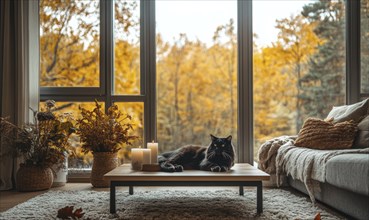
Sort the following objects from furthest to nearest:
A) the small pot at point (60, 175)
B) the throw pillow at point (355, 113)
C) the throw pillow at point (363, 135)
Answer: the small pot at point (60, 175), the throw pillow at point (355, 113), the throw pillow at point (363, 135)

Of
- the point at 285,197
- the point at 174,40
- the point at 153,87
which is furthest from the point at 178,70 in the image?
the point at 285,197

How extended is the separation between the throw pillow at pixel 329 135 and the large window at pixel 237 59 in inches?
43.5

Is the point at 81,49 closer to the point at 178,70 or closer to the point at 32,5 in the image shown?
the point at 32,5

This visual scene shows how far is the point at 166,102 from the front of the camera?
529 centimetres

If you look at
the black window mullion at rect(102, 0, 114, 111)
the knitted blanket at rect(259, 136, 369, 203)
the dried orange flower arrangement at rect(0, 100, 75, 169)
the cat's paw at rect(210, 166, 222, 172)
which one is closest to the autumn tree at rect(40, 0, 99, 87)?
the black window mullion at rect(102, 0, 114, 111)

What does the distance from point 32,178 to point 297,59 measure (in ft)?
10.3

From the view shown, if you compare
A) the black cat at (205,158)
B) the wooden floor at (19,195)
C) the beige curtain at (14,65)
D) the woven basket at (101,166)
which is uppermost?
the beige curtain at (14,65)

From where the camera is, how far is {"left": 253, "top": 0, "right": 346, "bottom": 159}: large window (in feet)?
15.8

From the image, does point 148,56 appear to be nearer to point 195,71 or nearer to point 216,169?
point 195,71

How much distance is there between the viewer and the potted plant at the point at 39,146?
4.04m

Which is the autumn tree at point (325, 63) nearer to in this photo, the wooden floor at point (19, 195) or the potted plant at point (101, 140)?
the wooden floor at point (19, 195)

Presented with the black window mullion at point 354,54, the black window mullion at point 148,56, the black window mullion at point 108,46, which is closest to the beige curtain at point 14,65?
the black window mullion at point 108,46

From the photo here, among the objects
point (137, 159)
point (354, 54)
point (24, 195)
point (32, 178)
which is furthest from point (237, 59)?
point (24, 195)

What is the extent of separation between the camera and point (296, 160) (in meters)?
3.45
